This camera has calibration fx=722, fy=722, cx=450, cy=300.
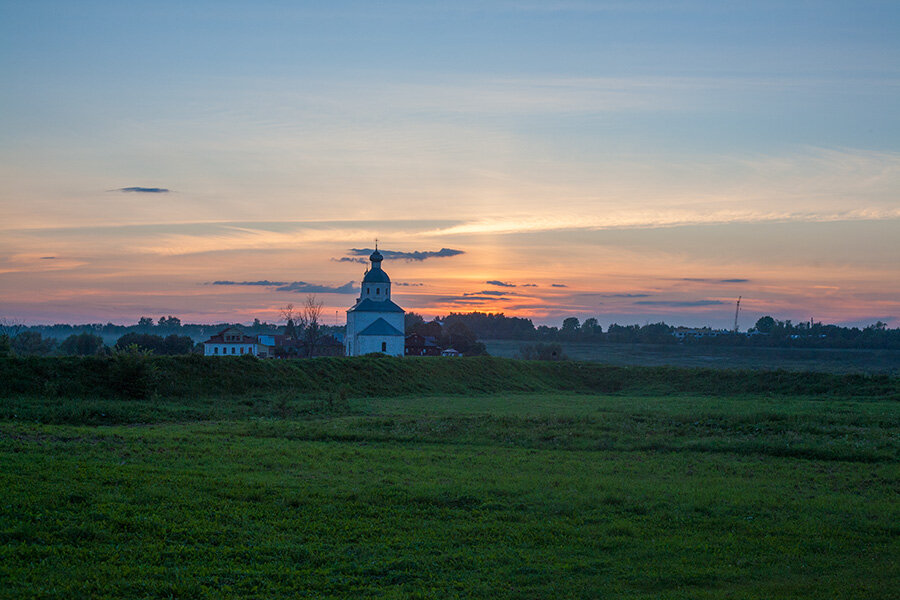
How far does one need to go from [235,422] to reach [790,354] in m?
89.8

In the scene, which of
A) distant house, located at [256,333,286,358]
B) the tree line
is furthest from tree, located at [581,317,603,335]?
distant house, located at [256,333,286,358]

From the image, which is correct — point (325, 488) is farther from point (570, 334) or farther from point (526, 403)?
point (570, 334)

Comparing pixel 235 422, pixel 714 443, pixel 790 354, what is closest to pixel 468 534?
pixel 714 443

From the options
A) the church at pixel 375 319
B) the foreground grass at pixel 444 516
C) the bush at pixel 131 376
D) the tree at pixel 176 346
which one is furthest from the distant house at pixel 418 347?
the foreground grass at pixel 444 516

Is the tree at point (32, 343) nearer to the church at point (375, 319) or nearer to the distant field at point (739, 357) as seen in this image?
the church at point (375, 319)

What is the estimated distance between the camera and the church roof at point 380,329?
242 feet

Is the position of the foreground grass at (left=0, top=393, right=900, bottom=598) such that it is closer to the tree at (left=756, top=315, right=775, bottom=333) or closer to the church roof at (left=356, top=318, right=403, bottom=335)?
the church roof at (left=356, top=318, right=403, bottom=335)

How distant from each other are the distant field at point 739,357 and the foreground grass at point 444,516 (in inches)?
2529

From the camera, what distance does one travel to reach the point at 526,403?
38.6m

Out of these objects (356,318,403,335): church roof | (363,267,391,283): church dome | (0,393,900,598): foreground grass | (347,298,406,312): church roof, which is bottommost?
(0,393,900,598): foreground grass

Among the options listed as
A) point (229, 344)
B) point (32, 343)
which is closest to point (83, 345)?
point (32, 343)

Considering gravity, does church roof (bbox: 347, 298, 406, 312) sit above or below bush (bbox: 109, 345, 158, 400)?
above

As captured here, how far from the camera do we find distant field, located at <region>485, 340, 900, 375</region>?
86125mm

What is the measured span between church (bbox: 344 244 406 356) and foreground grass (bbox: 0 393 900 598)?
51.6 meters
